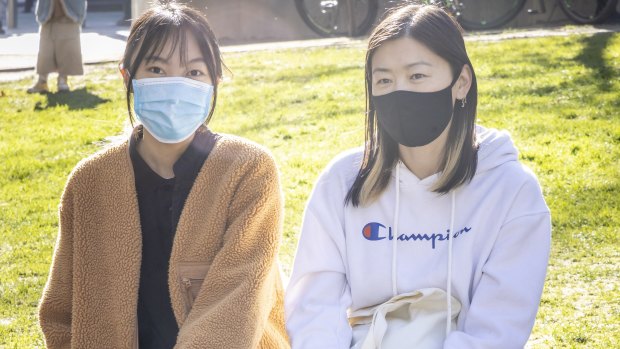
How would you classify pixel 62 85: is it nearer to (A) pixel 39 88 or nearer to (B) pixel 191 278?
(A) pixel 39 88

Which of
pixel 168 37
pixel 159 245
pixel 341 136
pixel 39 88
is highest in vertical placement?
pixel 168 37

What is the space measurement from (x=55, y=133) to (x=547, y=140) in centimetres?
368

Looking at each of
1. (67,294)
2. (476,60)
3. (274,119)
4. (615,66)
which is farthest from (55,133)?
(67,294)

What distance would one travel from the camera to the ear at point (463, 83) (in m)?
3.23

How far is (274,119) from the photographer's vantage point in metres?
8.10

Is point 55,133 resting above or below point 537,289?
below

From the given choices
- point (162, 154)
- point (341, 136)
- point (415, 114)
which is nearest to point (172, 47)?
point (162, 154)

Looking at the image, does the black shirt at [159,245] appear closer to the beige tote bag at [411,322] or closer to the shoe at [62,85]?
the beige tote bag at [411,322]

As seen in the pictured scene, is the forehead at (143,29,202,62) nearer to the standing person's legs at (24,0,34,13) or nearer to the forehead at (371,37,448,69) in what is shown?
the forehead at (371,37,448,69)

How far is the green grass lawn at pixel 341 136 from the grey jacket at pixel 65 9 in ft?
2.08

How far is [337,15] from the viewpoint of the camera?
1209 centimetres

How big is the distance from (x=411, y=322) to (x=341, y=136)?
4.47m

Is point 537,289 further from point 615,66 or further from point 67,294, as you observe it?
point 615,66

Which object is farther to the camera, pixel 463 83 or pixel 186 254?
pixel 463 83
